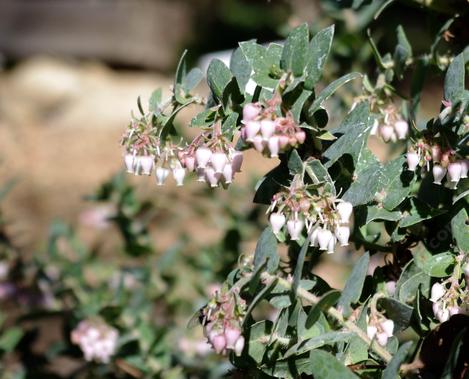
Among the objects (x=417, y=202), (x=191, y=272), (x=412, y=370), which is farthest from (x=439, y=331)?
(x=191, y=272)

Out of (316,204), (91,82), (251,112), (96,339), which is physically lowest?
(91,82)

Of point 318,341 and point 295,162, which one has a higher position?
point 295,162

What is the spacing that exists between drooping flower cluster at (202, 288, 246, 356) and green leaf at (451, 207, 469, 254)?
314mm

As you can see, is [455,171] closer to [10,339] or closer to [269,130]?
[269,130]

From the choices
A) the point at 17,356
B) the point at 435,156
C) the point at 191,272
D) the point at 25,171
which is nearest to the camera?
the point at 435,156

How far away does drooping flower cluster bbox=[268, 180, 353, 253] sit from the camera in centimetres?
100

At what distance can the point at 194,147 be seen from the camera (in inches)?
42.5

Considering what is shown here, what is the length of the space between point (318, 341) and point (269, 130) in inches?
11.0

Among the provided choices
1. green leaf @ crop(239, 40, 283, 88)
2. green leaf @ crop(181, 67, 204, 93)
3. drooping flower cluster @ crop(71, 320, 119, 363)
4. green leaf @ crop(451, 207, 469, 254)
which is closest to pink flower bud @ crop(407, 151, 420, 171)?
green leaf @ crop(451, 207, 469, 254)

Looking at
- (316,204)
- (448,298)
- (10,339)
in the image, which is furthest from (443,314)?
(10,339)

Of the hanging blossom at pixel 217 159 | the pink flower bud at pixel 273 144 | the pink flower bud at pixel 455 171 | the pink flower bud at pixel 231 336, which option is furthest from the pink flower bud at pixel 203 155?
the pink flower bud at pixel 455 171

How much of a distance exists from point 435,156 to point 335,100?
851 mm

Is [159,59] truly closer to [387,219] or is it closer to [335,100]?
[335,100]

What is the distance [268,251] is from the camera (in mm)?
1047
